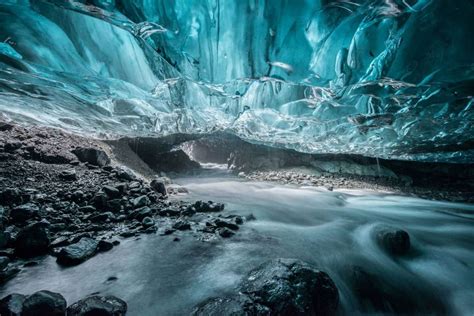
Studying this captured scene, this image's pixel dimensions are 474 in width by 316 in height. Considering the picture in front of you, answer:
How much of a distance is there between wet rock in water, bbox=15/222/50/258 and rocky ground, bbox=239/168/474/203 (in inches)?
532

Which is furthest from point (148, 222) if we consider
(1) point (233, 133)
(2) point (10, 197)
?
(1) point (233, 133)

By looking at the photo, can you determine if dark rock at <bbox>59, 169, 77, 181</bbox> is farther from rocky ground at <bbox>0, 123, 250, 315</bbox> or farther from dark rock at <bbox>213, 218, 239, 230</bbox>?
dark rock at <bbox>213, 218, 239, 230</bbox>

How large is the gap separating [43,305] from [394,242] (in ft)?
19.8

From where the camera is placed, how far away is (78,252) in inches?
125

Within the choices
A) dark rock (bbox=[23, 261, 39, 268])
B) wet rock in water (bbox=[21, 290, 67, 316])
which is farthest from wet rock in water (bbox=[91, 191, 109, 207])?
wet rock in water (bbox=[21, 290, 67, 316])

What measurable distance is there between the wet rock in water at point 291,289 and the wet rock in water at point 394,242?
2850 mm

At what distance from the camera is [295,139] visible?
16953 millimetres

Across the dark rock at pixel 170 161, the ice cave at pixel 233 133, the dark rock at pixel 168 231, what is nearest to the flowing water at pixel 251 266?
the ice cave at pixel 233 133

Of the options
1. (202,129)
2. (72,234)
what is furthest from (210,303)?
(202,129)

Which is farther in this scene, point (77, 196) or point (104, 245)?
point (77, 196)

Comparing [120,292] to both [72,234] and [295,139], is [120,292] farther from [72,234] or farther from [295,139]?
[295,139]

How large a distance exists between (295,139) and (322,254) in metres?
13.6

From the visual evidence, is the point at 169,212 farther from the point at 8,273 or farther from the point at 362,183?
the point at 362,183

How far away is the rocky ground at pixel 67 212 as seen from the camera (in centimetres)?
308
